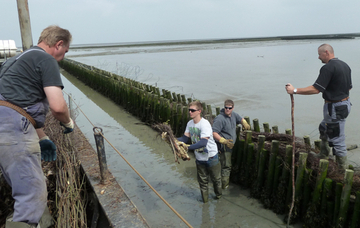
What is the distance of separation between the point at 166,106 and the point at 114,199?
189 inches

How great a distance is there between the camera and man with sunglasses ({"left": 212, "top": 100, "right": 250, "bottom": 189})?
4.57 meters

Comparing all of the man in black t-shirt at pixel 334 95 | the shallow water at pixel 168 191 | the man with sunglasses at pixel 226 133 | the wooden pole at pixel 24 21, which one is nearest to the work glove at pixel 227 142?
the man with sunglasses at pixel 226 133

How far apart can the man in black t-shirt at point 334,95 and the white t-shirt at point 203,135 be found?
1.30 meters

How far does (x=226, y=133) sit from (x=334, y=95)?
5.66 feet

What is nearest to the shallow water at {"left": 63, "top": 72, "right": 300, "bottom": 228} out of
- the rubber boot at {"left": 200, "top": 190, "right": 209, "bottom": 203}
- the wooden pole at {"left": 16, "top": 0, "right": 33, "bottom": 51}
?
the rubber boot at {"left": 200, "top": 190, "right": 209, "bottom": 203}

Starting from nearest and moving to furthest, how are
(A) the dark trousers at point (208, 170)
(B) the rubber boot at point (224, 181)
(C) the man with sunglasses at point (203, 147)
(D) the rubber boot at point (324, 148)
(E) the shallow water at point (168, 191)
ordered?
(C) the man with sunglasses at point (203, 147) < (E) the shallow water at point (168, 191) < (A) the dark trousers at point (208, 170) < (D) the rubber boot at point (324, 148) < (B) the rubber boot at point (224, 181)

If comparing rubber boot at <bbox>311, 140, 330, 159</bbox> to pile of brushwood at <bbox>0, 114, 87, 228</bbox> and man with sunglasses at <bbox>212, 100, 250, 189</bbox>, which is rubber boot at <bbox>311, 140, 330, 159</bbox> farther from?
pile of brushwood at <bbox>0, 114, 87, 228</bbox>

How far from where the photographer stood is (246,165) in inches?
193

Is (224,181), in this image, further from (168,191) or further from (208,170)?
(168,191)

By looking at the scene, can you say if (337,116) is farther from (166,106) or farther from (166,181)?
(166,106)

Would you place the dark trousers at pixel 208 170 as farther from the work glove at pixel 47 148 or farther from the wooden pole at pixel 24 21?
the wooden pole at pixel 24 21

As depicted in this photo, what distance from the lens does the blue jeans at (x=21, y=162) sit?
7.28ft

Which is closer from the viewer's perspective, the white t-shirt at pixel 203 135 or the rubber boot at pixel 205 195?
the white t-shirt at pixel 203 135

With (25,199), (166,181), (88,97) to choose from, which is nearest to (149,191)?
(166,181)
